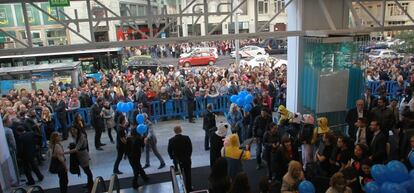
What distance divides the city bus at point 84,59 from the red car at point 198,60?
27.7 ft

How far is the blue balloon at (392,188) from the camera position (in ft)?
15.1

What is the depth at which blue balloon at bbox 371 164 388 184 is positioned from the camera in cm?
491

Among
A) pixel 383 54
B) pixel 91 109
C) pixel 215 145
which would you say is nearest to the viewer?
pixel 215 145

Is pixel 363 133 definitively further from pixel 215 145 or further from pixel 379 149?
pixel 215 145

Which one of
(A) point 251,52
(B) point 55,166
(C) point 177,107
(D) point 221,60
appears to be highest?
(A) point 251,52

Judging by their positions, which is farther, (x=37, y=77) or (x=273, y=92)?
(x=37, y=77)

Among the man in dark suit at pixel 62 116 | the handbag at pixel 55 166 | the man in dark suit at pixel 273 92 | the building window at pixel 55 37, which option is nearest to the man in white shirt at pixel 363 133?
the handbag at pixel 55 166

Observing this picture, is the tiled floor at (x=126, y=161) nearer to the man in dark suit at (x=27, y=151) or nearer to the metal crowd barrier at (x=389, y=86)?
the man in dark suit at (x=27, y=151)

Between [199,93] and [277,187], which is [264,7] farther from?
[277,187]

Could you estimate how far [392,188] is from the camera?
4645 millimetres

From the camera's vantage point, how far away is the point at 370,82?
14812 mm

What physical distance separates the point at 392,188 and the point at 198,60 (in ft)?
82.8

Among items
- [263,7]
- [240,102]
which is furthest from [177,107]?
[263,7]

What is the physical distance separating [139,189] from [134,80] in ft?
31.1
